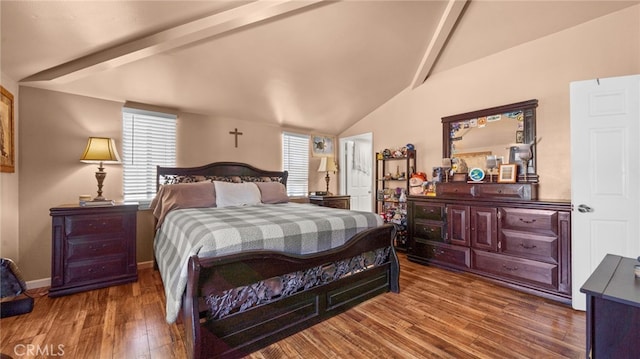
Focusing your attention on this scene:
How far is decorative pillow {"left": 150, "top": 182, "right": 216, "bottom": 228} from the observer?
3.09 meters

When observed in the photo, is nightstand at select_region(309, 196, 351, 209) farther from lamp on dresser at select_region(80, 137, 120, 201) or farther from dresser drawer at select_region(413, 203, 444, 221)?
lamp on dresser at select_region(80, 137, 120, 201)

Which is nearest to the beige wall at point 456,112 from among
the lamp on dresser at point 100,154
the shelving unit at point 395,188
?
the lamp on dresser at point 100,154

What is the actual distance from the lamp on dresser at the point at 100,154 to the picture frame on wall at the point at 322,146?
3159mm

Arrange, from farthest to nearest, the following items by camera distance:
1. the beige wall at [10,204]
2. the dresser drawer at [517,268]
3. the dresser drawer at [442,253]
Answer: the dresser drawer at [442,253], the dresser drawer at [517,268], the beige wall at [10,204]

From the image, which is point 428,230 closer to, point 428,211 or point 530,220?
point 428,211

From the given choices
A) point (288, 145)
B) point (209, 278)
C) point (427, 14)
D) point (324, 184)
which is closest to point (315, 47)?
point (427, 14)

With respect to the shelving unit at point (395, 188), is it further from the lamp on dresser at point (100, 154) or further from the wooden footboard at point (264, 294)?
the lamp on dresser at point (100, 154)

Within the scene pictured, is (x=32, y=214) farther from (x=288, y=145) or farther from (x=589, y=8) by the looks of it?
(x=589, y=8)

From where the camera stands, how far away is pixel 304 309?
2021 millimetres

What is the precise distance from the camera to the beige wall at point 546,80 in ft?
8.43

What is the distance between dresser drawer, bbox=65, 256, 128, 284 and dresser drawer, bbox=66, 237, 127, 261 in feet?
0.21

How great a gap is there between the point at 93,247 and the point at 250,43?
2.69 meters

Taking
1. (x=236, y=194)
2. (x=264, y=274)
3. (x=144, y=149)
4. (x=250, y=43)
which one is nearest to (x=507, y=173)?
(x=264, y=274)

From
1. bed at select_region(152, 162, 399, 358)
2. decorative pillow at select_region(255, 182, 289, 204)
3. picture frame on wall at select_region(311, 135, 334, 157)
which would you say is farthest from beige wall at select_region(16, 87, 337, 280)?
picture frame on wall at select_region(311, 135, 334, 157)
